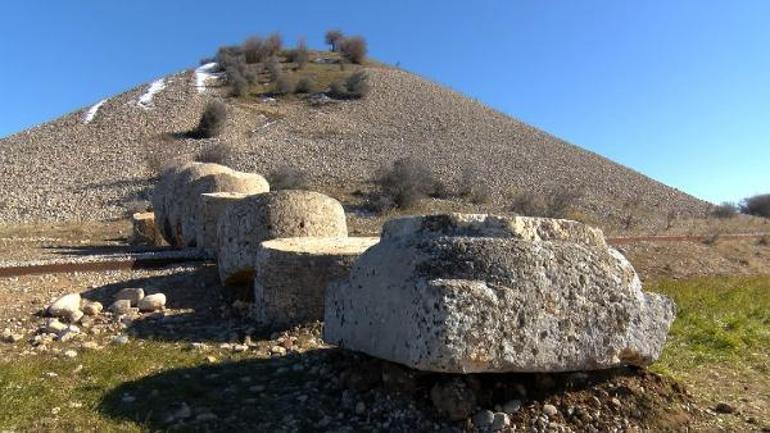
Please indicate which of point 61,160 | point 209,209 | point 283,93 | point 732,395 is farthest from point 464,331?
point 283,93

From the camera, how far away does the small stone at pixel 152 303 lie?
732 centimetres

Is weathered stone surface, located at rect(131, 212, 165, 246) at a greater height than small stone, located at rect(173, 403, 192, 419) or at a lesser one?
greater

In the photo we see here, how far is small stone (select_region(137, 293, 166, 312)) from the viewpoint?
24.0ft

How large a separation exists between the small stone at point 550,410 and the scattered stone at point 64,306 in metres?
4.81

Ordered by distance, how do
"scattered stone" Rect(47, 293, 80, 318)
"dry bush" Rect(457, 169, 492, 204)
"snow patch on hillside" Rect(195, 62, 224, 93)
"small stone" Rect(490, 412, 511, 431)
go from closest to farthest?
"small stone" Rect(490, 412, 511, 431) < "scattered stone" Rect(47, 293, 80, 318) < "dry bush" Rect(457, 169, 492, 204) < "snow patch on hillside" Rect(195, 62, 224, 93)

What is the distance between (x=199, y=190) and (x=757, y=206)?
36.3 metres

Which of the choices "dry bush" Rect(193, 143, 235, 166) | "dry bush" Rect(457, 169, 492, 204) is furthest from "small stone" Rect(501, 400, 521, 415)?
"dry bush" Rect(193, 143, 235, 166)

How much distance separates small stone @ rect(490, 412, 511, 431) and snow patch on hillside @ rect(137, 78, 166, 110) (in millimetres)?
37429

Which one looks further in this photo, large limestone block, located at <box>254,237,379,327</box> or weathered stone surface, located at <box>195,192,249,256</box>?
weathered stone surface, located at <box>195,192,249,256</box>

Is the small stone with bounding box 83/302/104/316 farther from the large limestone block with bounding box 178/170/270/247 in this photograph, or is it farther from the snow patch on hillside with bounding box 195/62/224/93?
the snow patch on hillside with bounding box 195/62/224/93

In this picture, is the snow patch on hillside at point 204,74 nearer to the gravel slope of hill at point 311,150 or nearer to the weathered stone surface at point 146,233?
the gravel slope of hill at point 311,150

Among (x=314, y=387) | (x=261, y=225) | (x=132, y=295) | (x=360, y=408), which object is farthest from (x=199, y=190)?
(x=360, y=408)

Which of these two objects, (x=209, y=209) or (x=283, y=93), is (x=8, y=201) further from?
(x=283, y=93)

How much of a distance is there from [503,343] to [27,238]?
13.1 m
